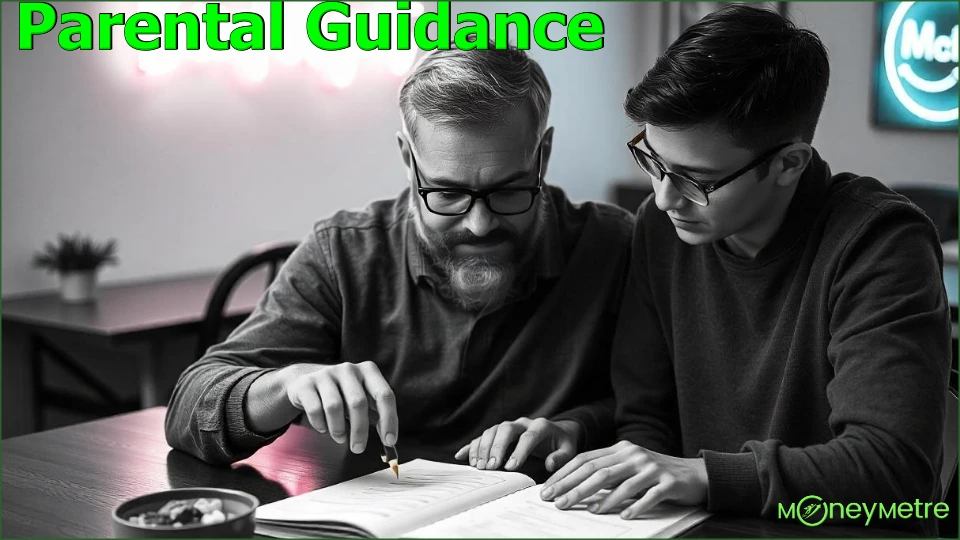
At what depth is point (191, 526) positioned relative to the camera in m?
0.98

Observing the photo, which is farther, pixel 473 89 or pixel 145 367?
pixel 145 367

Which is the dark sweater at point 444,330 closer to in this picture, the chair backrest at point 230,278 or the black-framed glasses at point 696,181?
the black-framed glasses at point 696,181

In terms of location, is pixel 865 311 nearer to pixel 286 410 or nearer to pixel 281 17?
pixel 286 410

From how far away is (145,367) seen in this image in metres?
2.74

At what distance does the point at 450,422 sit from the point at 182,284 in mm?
1918

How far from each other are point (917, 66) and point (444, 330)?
4079mm

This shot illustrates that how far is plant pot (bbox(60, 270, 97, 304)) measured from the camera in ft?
9.62

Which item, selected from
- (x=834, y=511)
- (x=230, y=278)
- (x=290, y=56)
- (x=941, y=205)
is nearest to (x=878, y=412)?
(x=834, y=511)

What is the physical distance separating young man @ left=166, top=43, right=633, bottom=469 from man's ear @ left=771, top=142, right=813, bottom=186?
349 millimetres

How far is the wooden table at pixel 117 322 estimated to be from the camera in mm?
2627

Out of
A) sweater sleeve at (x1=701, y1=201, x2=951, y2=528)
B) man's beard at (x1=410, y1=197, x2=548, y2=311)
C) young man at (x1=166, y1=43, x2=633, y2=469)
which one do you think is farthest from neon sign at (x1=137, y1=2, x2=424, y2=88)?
sweater sleeve at (x1=701, y1=201, x2=951, y2=528)

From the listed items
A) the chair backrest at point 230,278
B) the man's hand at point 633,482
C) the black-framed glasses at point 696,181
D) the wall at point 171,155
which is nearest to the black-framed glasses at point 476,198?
the black-framed glasses at point 696,181

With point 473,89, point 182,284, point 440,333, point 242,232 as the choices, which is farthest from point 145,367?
point 473,89

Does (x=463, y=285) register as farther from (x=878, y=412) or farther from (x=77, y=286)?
(x=77, y=286)
